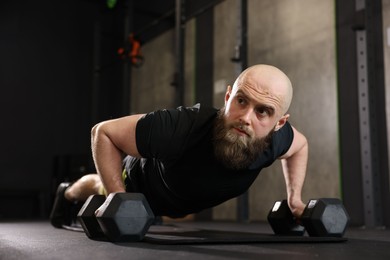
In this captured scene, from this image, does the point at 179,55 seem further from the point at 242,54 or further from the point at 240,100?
the point at 240,100

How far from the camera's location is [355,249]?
1.24 meters

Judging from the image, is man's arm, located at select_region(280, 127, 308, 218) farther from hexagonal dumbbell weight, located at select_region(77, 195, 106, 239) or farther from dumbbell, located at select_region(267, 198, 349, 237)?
hexagonal dumbbell weight, located at select_region(77, 195, 106, 239)

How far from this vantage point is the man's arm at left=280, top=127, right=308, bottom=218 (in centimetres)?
171

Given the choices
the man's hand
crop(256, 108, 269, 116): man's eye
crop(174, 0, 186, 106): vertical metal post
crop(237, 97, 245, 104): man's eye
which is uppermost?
crop(174, 0, 186, 106): vertical metal post

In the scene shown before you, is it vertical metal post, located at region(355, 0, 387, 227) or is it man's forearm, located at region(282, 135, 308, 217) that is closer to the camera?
man's forearm, located at region(282, 135, 308, 217)

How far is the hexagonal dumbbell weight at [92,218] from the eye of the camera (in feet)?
4.75

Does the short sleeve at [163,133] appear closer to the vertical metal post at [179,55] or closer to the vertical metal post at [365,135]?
the vertical metal post at [365,135]

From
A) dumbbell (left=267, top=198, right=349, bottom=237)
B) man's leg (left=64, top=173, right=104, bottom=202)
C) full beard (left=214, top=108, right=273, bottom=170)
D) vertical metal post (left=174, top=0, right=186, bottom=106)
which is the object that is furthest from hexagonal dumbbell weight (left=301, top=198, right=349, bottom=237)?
vertical metal post (left=174, top=0, right=186, bottom=106)

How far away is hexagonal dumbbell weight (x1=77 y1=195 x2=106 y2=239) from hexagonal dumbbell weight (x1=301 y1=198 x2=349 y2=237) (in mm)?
658

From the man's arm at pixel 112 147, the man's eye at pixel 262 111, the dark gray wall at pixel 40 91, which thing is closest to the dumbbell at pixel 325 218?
the man's eye at pixel 262 111

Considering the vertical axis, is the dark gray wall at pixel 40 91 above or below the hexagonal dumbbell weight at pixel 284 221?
above

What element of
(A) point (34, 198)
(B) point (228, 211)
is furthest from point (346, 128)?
(A) point (34, 198)

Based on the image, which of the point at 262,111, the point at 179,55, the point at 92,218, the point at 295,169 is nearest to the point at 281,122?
the point at 262,111

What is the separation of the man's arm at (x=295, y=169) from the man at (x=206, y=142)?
0.8 inches
